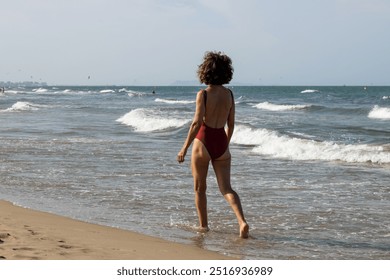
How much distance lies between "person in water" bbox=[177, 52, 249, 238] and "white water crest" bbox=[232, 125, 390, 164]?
26.6 feet

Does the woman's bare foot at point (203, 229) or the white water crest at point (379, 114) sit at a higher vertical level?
the white water crest at point (379, 114)

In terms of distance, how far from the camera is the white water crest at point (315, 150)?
14.2 metres

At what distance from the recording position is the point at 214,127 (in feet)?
21.2

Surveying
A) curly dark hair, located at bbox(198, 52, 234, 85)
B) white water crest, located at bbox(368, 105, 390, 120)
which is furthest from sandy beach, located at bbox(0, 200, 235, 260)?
white water crest, located at bbox(368, 105, 390, 120)

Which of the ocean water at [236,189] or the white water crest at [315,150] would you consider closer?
the ocean water at [236,189]

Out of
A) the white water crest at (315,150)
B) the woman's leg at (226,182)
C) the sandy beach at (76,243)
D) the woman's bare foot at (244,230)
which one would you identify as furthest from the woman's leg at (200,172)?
the white water crest at (315,150)

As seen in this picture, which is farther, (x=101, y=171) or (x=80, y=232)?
(x=101, y=171)

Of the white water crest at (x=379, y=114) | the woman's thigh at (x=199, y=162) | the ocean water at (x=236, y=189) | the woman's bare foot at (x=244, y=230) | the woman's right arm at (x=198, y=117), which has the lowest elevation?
the ocean water at (x=236, y=189)

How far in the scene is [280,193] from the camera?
9.27m

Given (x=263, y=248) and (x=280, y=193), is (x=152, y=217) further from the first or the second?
(x=280, y=193)

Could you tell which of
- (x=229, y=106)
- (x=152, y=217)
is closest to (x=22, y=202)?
(x=152, y=217)

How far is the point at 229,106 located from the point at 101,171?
5.65 meters

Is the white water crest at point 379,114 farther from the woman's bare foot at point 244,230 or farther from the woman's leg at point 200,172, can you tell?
the woman's bare foot at point 244,230

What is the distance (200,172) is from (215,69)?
1.12 meters
